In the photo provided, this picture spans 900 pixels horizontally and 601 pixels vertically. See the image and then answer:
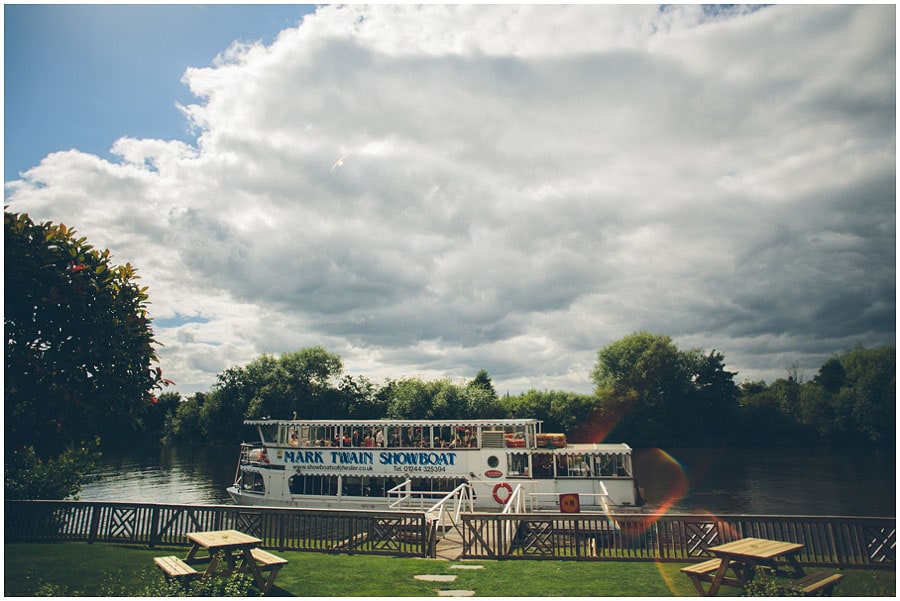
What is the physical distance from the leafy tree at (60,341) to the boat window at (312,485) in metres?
15.7

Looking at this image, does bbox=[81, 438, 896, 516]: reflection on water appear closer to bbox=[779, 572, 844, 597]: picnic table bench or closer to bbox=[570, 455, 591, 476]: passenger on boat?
bbox=[570, 455, 591, 476]: passenger on boat

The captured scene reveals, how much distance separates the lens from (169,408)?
91312 mm

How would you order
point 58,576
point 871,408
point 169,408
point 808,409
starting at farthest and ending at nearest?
point 169,408, point 808,409, point 871,408, point 58,576

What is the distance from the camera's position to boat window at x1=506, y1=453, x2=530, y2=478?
94.1 ft

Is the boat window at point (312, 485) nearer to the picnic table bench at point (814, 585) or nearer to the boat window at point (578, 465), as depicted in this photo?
the boat window at point (578, 465)

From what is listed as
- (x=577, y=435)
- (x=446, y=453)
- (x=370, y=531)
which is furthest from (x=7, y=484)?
(x=577, y=435)

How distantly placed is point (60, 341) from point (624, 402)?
256ft

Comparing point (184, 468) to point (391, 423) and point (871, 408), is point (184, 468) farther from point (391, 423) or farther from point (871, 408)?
point (871, 408)

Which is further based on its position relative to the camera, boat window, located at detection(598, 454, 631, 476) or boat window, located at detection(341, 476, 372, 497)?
boat window, located at detection(341, 476, 372, 497)

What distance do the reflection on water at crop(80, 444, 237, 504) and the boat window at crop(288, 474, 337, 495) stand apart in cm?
1183

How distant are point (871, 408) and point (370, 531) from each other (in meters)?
78.8

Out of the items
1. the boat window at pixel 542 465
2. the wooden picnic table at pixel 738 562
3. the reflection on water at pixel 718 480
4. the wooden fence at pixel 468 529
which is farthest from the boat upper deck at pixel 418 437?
the wooden picnic table at pixel 738 562

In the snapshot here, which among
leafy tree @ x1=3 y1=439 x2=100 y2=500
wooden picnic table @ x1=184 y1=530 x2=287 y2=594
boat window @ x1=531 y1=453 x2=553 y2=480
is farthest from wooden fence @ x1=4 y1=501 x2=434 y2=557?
boat window @ x1=531 y1=453 x2=553 y2=480

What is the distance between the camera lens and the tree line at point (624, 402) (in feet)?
240
